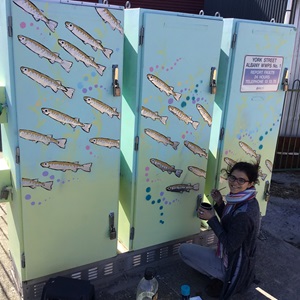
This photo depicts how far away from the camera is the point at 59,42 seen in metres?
2.45

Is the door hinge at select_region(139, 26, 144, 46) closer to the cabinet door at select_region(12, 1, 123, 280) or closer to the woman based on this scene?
the cabinet door at select_region(12, 1, 123, 280)

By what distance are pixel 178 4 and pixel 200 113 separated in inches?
236

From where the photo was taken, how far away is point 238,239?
281 cm

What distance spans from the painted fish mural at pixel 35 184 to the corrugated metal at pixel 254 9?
501 cm

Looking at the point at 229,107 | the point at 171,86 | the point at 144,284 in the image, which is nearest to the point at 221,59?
the point at 229,107

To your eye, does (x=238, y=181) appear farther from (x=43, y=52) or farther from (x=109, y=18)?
(x=43, y=52)

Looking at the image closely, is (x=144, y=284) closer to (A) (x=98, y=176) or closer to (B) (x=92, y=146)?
(A) (x=98, y=176)

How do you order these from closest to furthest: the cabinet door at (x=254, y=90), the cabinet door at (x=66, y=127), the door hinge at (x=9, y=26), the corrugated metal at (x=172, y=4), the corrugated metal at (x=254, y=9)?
the door hinge at (x=9, y=26)
the cabinet door at (x=66, y=127)
the cabinet door at (x=254, y=90)
the corrugated metal at (x=254, y=9)
the corrugated metal at (x=172, y=4)

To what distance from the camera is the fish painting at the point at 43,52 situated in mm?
2336

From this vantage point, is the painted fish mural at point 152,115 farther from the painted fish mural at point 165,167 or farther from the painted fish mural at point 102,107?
the painted fish mural at point 165,167

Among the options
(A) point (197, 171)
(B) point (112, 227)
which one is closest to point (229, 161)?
(A) point (197, 171)

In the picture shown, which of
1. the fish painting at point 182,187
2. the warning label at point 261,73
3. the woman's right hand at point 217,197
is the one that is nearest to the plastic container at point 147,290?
the fish painting at point 182,187

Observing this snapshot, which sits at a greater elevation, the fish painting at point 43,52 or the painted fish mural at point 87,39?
the painted fish mural at point 87,39

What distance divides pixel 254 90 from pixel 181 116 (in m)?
0.84
